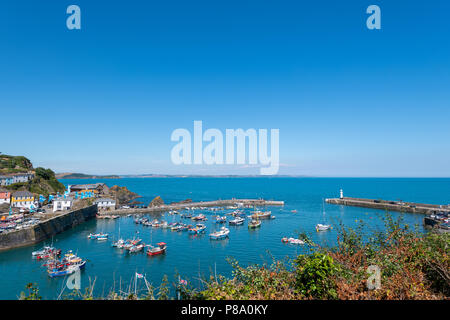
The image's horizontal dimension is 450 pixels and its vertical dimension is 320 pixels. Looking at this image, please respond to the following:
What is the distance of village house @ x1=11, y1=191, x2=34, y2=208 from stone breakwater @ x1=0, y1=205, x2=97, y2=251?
9779 millimetres

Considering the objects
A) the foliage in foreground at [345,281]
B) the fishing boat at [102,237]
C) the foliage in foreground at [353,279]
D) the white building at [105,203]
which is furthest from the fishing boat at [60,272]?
the white building at [105,203]

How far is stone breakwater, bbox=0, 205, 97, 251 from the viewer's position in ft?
87.2

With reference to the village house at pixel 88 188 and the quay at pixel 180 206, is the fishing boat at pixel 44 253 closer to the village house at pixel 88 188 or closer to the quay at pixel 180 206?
the quay at pixel 180 206

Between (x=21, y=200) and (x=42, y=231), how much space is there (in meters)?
17.9

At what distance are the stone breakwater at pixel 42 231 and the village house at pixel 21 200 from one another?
9.78 m

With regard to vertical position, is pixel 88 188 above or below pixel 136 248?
above

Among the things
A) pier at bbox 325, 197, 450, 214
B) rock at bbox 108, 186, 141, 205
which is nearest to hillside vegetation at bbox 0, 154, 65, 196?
rock at bbox 108, 186, 141, 205

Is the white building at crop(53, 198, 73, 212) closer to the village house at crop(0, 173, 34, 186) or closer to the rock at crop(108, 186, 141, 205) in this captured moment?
the village house at crop(0, 173, 34, 186)

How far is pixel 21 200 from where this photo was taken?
42.5m

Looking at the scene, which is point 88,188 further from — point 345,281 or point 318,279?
point 345,281

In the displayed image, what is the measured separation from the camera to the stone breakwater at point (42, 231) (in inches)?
1047

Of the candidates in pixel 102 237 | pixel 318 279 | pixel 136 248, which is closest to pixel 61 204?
A: pixel 102 237
